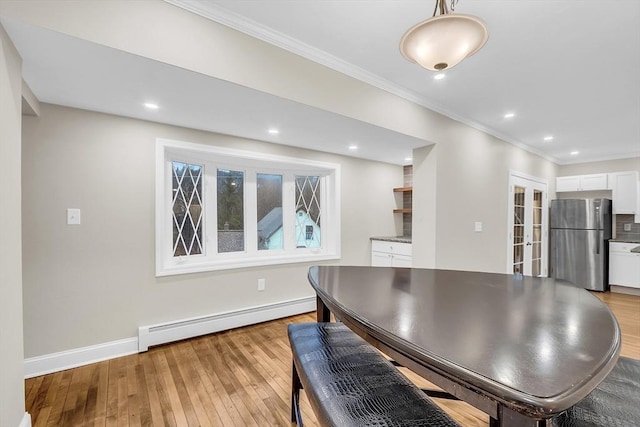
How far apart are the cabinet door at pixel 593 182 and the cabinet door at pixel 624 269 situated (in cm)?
122

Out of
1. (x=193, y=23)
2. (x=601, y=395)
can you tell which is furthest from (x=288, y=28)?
(x=601, y=395)

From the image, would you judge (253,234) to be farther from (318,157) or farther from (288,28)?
(288,28)

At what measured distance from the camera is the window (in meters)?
2.69

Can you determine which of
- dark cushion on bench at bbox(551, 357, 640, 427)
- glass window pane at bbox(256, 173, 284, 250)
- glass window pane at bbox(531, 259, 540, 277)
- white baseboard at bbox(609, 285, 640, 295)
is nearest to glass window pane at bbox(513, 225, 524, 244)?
glass window pane at bbox(531, 259, 540, 277)

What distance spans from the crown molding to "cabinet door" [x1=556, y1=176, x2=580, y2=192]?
4128mm

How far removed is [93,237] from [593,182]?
7.44 m

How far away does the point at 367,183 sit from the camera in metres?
4.06

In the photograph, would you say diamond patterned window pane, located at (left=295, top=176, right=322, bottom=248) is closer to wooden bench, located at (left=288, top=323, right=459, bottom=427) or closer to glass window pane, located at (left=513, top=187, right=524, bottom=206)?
wooden bench, located at (left=288, top=323, right=459, bottom=427)

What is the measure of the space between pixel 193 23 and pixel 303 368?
1.92 m

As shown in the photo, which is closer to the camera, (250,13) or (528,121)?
(250,13)

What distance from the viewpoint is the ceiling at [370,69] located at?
157cm

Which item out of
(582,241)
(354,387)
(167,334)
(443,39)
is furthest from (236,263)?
(582,241)

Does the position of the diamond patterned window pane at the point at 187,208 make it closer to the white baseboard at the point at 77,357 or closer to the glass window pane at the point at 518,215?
the white baseboard at the point at 77,357

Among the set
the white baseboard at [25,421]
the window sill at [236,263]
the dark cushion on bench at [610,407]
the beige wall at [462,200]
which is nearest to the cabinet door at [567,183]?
the beige wall at [462,200]
